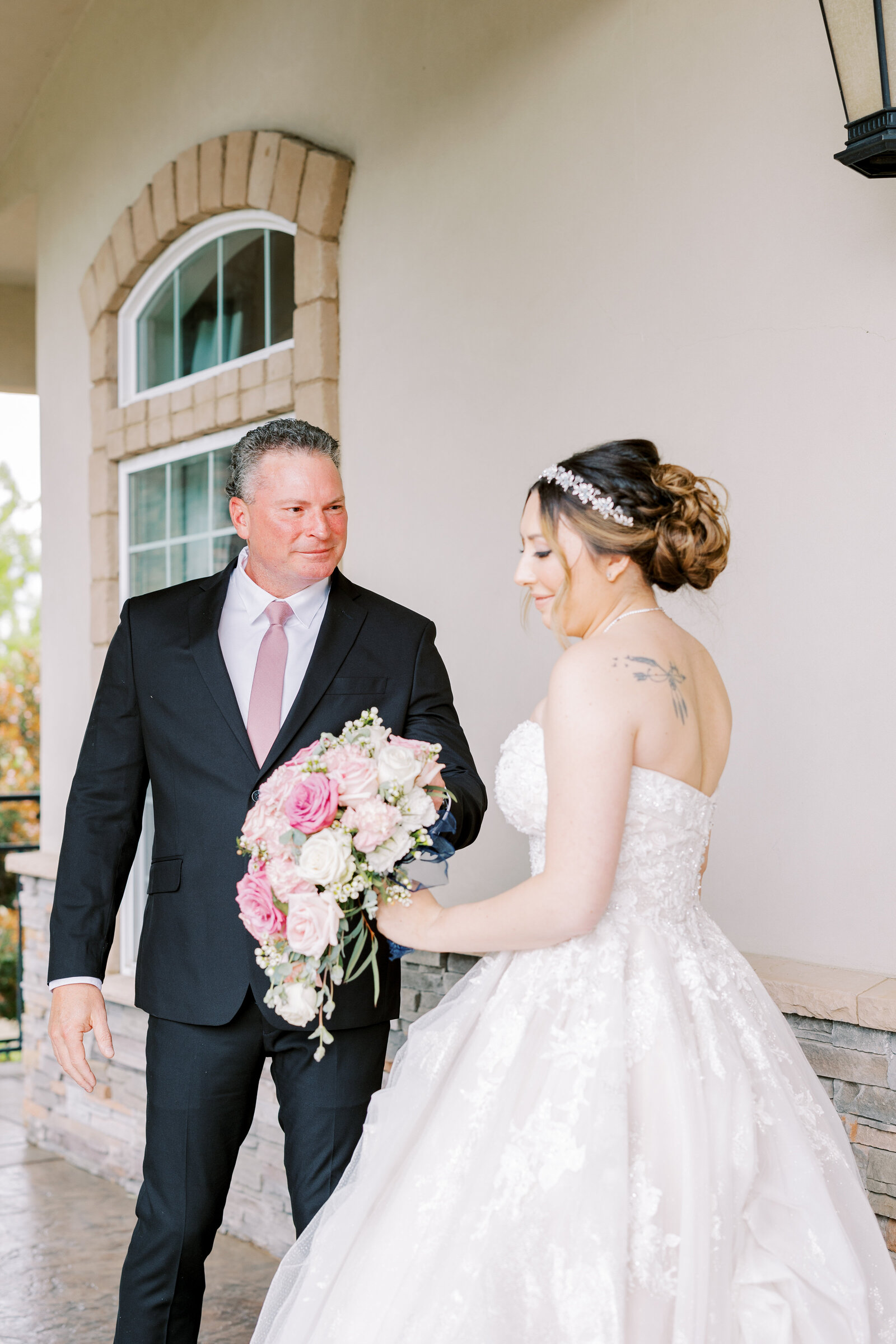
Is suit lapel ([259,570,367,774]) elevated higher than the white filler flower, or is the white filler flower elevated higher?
suit lapel ([259,570,367,774])

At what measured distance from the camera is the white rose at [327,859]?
1.71 meters

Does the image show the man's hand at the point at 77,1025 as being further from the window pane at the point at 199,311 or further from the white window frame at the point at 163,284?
the window pane at the point at 199,311

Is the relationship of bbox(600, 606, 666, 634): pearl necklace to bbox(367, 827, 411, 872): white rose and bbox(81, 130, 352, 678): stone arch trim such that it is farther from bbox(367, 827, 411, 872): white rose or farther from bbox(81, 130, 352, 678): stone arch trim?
bbox(81, 130, 352, 678): stone arch trim

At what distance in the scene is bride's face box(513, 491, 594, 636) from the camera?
74.2 inches

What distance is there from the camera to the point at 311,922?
5.62ft

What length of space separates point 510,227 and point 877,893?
191 centimetres

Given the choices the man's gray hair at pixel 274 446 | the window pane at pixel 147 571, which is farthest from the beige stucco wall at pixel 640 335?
the window pane at pixel 147 571

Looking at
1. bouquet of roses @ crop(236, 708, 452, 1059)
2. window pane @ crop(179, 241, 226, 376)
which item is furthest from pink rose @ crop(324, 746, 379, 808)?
window pane @ crop(179, 241, 226, 376)

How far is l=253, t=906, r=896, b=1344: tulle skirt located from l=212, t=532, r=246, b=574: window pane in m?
2.74

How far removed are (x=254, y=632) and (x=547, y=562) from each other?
0.78 m

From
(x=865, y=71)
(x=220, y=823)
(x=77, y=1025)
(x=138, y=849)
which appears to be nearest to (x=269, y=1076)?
(x=138, y=849)

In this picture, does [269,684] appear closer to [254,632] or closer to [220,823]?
[254,632]

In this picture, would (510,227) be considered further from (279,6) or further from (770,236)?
(279,6)

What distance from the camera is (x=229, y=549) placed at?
4.41 metres
